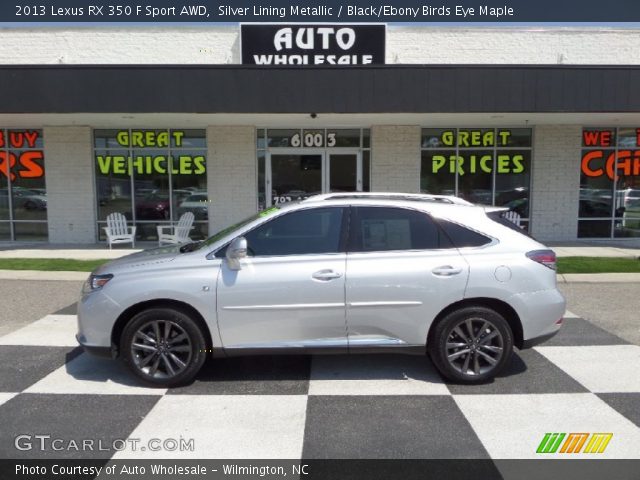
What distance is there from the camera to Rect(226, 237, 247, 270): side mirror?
4224 millimetres

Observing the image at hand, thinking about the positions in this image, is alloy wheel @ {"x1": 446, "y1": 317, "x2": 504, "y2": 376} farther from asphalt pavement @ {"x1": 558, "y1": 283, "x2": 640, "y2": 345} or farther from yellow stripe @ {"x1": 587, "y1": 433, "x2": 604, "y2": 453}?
asphalt pavement @ {"x1": 558, "y1": 283, "x2": 640, "y2": 345}

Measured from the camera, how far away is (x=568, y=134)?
1314 cm

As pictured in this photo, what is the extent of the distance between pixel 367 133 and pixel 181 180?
5245mm

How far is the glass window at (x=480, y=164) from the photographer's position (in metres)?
13.3

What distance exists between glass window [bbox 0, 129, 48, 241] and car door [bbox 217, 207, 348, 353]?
1161 cm

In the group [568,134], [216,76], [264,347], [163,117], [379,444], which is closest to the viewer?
[379,444]

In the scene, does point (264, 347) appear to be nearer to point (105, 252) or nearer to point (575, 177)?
point (105, 252)

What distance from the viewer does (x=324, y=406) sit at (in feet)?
13.3

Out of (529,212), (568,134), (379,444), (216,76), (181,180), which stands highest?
(216,76)

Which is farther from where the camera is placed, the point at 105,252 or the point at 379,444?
the point at 105,252

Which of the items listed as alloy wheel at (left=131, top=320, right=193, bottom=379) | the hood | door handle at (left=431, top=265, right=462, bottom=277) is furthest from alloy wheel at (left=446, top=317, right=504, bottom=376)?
the hood

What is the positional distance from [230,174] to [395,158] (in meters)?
4.47


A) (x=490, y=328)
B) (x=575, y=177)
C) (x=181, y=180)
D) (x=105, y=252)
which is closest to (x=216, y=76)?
(x=181, y=180)

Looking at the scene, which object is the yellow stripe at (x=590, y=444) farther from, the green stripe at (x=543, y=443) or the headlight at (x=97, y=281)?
the headlight at (x=97, y=281)
